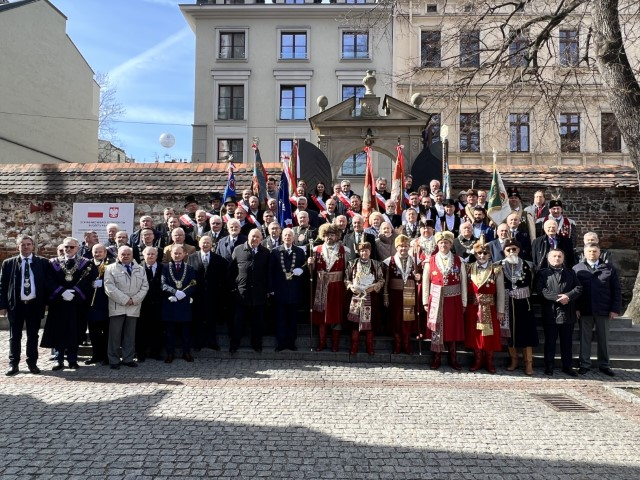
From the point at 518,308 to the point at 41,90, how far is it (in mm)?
23895

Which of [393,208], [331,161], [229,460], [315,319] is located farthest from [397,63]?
[229,460]

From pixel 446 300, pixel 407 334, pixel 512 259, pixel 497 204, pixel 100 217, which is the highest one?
pixel 497 204

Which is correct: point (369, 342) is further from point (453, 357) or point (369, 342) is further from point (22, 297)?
point (22, 297)

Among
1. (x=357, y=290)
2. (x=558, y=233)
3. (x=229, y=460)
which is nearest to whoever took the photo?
(x=229, y=460)

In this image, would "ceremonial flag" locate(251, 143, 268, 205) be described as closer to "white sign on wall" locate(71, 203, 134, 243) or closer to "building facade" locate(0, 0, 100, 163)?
"white sign on wall" locate(71, 203, 134, 243)

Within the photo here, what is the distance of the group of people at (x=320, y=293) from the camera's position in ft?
22.3

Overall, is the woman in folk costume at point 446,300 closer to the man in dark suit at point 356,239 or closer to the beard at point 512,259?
the beard at point 512,259

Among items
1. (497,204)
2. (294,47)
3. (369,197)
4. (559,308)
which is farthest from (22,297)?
(294,47)

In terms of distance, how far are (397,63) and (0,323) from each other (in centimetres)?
2440

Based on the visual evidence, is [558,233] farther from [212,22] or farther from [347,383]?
[212,22]

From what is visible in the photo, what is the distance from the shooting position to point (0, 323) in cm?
935

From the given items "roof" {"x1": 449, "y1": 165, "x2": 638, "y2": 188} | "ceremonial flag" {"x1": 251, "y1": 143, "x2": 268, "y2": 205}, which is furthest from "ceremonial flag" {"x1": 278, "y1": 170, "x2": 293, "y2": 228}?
"roof" {"x1": 449, "y1": 165, "x2": 638, "y2": 188}

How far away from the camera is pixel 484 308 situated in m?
6.80

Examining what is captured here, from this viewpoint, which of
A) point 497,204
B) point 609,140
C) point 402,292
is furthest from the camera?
point 609,140
